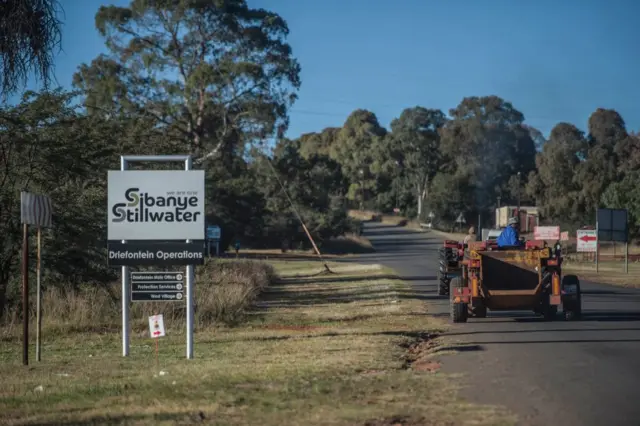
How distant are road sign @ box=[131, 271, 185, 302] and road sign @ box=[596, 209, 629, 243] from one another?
34037 mm

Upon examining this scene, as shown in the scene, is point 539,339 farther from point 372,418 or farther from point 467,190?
point 467,190

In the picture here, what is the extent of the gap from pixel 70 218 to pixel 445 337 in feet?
27.1

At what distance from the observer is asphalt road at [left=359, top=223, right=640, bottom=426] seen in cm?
857

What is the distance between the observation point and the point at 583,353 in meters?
12.5

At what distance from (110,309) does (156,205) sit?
269 inches

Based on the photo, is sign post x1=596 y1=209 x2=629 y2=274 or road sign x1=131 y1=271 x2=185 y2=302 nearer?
road sign x1=131 y1=271 x2=185 y2=302

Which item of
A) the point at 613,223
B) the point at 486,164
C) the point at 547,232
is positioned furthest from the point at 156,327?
the point at 486,164

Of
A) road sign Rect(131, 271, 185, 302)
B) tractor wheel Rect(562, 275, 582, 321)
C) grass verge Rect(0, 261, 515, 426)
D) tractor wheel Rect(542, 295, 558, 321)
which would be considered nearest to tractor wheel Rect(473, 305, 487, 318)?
grass verge Rect(0, 261, 515, 426)

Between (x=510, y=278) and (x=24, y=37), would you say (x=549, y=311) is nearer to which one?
(x=510, y=278)

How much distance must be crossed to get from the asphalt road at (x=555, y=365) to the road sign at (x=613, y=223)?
2359cm

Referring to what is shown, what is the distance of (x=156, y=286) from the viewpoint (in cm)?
1306

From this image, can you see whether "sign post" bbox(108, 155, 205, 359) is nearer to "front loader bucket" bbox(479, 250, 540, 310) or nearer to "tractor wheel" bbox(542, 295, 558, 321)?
"front loader bucket" bbox(479, 250, 540, 310)

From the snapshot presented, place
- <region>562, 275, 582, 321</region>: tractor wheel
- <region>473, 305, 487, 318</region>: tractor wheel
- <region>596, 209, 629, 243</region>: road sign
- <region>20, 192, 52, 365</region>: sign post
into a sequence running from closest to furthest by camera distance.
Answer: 1. <region>20, 192, 52, 365</region>: sign post
2. <region>473, 305, 487, 318</region>: tractor wheel
3. <region>562, 275, 582, 321</region>: tractor wheel
4. <region>596, 209, 629, 243</region>: road sign

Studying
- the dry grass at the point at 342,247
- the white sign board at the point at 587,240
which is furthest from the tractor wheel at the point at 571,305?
the dry grass at the point at 342,247
